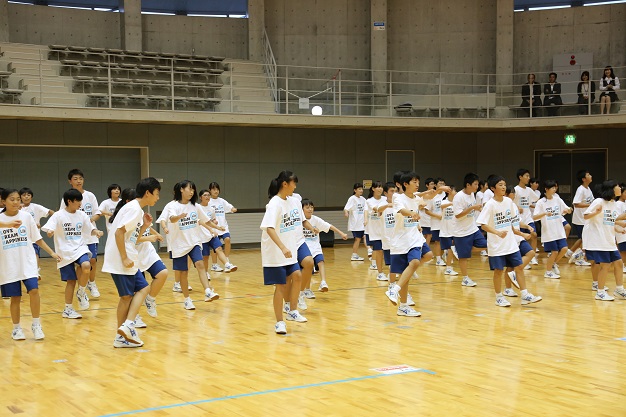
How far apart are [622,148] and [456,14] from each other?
21.6ft

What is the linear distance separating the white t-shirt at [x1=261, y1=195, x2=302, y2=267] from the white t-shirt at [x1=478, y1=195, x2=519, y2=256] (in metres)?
2.88

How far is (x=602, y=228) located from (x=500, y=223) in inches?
64.0

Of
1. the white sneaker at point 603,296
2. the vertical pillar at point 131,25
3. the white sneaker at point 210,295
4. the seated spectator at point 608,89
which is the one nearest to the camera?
the white sneaker at point 210,295

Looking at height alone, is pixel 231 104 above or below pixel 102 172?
above

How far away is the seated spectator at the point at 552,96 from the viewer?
66.1 feet

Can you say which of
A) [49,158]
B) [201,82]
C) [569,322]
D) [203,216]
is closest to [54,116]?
[49,158]

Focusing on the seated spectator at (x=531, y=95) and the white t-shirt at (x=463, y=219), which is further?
the seated spectator at (x=531, y=95)

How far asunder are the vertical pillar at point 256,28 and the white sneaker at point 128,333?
1517 centimetres

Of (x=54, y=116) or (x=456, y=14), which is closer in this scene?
(x=54, y=116)

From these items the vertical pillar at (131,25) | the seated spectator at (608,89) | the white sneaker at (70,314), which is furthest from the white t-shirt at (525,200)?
the vertical pillar at (131,25)

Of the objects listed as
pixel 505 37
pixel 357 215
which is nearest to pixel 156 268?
pixel 357 215

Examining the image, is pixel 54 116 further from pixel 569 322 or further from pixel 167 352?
pixel 569 322

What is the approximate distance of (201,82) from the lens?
19312 mm

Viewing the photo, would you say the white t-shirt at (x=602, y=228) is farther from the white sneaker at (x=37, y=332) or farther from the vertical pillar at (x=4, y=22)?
the vertical pillar at (x=4, y=22)
